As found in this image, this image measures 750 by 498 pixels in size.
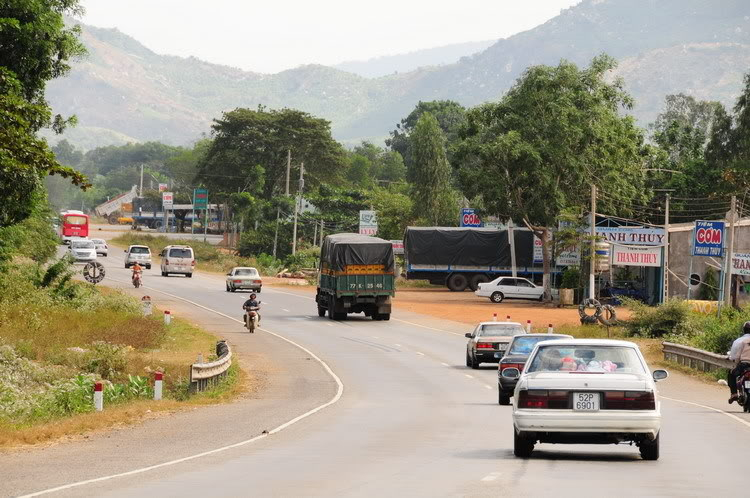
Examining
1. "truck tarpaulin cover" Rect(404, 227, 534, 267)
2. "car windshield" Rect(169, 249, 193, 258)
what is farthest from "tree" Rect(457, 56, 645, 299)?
"car windshield" Rect(169, 249, 193, 258)

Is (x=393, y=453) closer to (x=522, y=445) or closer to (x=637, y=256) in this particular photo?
(x=522, y=445)

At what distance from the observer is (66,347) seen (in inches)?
1422

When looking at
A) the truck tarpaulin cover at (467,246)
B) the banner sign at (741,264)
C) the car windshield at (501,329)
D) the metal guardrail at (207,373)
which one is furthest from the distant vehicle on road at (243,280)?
the metal guardrail at (207,373)

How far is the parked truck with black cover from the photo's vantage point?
8419 cm

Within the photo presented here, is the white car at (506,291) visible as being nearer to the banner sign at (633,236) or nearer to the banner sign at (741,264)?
the banner sign at (633,236)

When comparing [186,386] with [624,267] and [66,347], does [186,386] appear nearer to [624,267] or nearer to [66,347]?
[66,347]

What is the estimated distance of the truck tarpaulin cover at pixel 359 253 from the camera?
53.5 m

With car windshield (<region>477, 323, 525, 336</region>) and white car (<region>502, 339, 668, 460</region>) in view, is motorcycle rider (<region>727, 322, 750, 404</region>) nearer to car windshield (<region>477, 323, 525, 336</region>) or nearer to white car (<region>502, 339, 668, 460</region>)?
white car (<region>502, 339, 668, 460</region>)

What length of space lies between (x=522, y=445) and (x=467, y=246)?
6935 cm

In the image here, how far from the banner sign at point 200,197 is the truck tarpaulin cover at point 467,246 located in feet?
196

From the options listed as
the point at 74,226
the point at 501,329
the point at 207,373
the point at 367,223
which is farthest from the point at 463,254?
the point at 207,373

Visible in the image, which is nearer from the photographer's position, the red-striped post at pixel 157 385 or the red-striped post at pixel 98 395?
the red-striped post at pixel 98 395

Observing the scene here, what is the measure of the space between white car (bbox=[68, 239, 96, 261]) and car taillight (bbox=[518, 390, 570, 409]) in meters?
78.4

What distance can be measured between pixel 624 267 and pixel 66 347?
4740 cm
